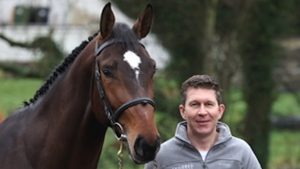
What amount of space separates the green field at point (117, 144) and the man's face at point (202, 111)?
20.1 feet

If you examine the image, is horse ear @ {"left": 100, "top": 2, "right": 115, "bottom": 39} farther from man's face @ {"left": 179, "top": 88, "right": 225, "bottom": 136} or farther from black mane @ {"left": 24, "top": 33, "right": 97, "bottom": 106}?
man's face @ {"left": 179, "top": 88, "right": 225, "bottom": 136}

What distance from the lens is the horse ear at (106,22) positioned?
501cm

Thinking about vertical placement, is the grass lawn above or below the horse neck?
above

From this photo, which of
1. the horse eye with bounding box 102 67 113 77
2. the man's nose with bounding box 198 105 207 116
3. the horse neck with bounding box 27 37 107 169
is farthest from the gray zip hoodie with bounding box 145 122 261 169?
the horse neck with bounding box 27 37 107 169

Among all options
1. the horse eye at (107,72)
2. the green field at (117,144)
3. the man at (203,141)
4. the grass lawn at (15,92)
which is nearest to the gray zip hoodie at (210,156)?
the man at (203,141)

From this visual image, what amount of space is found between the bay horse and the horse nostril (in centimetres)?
10

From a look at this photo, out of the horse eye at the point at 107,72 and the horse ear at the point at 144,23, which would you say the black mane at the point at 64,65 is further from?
the horse eye at the point at 107,72

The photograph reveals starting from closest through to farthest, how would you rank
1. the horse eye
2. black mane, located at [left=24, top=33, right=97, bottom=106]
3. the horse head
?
the horse head < the horse eye < black mane, located at [left=24, top=33, right=97, bottom=106]

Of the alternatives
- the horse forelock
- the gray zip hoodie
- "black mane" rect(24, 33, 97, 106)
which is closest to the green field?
"black mane" rect(24, 33, 97, 106)

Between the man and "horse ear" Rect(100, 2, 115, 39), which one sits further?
"horse ear" Rect(100, 2, 115, 39)

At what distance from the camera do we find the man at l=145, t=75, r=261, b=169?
4500mm

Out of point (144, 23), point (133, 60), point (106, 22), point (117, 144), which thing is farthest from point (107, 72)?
point (117, 144)

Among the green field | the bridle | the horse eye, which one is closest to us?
the bridle

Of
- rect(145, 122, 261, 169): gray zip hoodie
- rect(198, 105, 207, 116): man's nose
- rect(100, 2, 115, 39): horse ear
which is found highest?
rect(100, 2, 115, 39): horse ear
